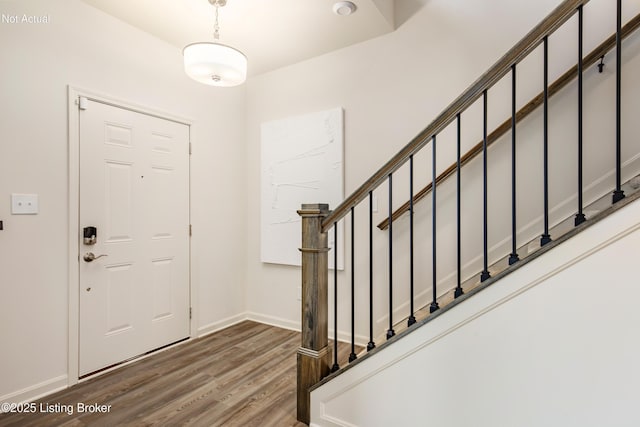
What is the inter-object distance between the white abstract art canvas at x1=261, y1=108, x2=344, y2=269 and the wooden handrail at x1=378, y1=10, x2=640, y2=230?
78 centimetres

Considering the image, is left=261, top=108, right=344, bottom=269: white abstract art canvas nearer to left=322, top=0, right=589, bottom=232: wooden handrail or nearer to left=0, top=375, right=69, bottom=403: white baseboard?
left=322, top=0, right=589, bottom=232: wooden handrail

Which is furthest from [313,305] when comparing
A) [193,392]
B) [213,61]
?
[213,61]

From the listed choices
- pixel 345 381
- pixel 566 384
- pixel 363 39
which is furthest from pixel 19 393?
pixel 363 39

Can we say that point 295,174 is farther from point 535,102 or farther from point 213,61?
point 535,102

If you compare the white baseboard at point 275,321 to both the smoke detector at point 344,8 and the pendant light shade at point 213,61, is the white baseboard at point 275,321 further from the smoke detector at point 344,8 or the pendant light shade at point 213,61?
the smoke detector at point 344,8

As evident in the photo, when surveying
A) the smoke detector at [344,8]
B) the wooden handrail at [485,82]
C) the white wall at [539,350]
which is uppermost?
the smoke detector at [344,8]

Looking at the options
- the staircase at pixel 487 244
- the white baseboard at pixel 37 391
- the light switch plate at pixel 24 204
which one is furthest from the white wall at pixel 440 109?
the light switch plate at pixel 24 204

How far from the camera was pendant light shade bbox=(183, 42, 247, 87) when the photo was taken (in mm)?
1862

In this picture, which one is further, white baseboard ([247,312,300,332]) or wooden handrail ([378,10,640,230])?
white baseboard ([247,312,300,332])

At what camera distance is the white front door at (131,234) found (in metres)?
2.33

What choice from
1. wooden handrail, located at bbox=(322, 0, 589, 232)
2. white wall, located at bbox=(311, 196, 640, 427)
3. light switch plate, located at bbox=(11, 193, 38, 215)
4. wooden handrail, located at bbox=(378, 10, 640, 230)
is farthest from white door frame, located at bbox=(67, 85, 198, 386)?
wooden handrail, located at bbox=(378, 10, 640, 230)

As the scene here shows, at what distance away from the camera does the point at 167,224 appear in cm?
285

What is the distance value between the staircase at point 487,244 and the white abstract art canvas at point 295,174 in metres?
0.48

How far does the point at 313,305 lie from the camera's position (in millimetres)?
1714
